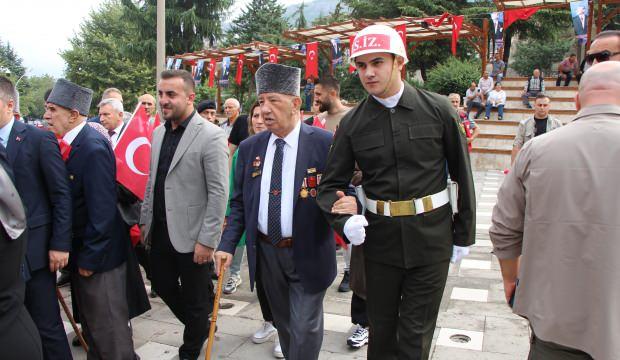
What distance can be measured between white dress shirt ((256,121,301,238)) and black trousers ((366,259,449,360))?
0.53m

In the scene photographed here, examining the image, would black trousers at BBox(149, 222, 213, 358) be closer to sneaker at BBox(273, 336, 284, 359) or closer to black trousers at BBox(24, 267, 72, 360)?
sneaker at BBox(273, 336, 284, 359)

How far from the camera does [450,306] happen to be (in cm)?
431

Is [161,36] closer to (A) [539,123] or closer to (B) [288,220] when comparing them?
(A) [539,123]

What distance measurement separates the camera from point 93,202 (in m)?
2.95

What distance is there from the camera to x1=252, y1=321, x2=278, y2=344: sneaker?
12.2ft

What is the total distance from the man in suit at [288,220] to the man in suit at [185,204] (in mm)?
349

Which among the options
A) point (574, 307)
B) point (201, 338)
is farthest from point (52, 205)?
point (574, 307)

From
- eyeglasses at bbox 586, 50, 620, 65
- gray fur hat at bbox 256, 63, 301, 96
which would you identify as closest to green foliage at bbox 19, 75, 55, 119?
gray fur hat at bbox 256, 63, 301, 96

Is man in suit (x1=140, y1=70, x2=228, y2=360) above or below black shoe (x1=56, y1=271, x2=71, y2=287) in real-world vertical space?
above

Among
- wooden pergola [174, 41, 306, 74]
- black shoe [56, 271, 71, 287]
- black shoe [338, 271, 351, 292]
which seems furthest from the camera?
wooden pergola [174, 41, 306, 74]

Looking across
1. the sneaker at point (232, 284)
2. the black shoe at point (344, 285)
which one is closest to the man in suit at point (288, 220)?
the black shoe at point (344, 285)

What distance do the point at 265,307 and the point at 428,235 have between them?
1.49 m

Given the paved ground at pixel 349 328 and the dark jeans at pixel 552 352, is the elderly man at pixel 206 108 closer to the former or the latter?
the paved ground at pixel 349 328

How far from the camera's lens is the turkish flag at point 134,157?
3457 mm
